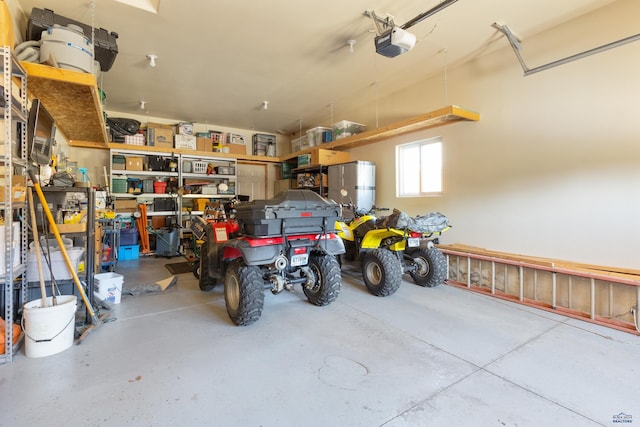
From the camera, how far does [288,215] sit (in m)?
2.73

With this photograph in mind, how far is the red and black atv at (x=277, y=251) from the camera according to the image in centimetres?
263

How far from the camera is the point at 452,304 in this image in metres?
3.38

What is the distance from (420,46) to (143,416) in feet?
15.4

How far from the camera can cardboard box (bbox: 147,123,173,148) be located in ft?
22.5

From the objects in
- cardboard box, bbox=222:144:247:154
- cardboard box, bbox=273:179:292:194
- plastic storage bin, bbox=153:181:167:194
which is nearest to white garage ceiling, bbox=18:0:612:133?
cardboard box, bbox=222:144:247:154

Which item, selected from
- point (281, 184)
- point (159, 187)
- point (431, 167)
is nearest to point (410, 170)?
point (431, 167)

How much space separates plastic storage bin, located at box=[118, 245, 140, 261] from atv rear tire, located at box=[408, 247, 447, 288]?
553cm

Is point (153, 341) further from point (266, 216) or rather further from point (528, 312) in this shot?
point (528, 312)

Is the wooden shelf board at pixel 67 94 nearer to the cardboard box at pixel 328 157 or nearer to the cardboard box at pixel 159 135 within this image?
the cardboard box at pixel 159 135

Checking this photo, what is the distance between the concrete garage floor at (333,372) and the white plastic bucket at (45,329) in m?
0.08

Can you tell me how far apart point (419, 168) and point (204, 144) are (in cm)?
542

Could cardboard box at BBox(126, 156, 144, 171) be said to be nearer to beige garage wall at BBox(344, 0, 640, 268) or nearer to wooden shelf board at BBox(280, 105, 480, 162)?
wooden shelf board at BBox(280, 105, 480, 162)

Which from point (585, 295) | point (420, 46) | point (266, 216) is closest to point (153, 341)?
point (266, 216)

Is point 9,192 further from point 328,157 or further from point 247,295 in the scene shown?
point 328,157
